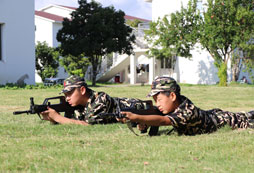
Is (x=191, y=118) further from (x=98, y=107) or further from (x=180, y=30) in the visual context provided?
(x=180, y=30)

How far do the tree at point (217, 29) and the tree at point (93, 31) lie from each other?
3.76 metres

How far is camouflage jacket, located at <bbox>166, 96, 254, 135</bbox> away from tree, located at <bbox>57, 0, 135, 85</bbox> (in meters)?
25.6

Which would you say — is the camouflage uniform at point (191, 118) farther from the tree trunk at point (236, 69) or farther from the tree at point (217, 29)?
the tree trunk at point (236, 69)

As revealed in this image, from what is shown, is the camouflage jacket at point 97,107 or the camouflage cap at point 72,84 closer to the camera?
the camouflage cap at point 72,84

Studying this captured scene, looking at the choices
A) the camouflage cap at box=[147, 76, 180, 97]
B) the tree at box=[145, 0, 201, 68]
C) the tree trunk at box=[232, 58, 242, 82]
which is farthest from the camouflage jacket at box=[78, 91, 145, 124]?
the tree trunk at box=[232, 58, 242, 82]

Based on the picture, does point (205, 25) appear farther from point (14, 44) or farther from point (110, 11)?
point (14, 44)

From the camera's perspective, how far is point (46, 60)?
42562 mm

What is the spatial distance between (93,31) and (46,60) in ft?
38.0

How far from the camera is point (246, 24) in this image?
2977 centimetres

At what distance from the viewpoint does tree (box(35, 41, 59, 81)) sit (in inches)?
1639

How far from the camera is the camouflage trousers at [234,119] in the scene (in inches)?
261

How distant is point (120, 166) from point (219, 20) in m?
26.9

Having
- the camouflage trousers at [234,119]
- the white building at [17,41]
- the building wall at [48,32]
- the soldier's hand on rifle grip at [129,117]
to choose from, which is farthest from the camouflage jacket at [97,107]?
the building wall at [48,32]

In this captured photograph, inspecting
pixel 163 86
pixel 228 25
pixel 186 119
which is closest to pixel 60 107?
pixel 163 86
